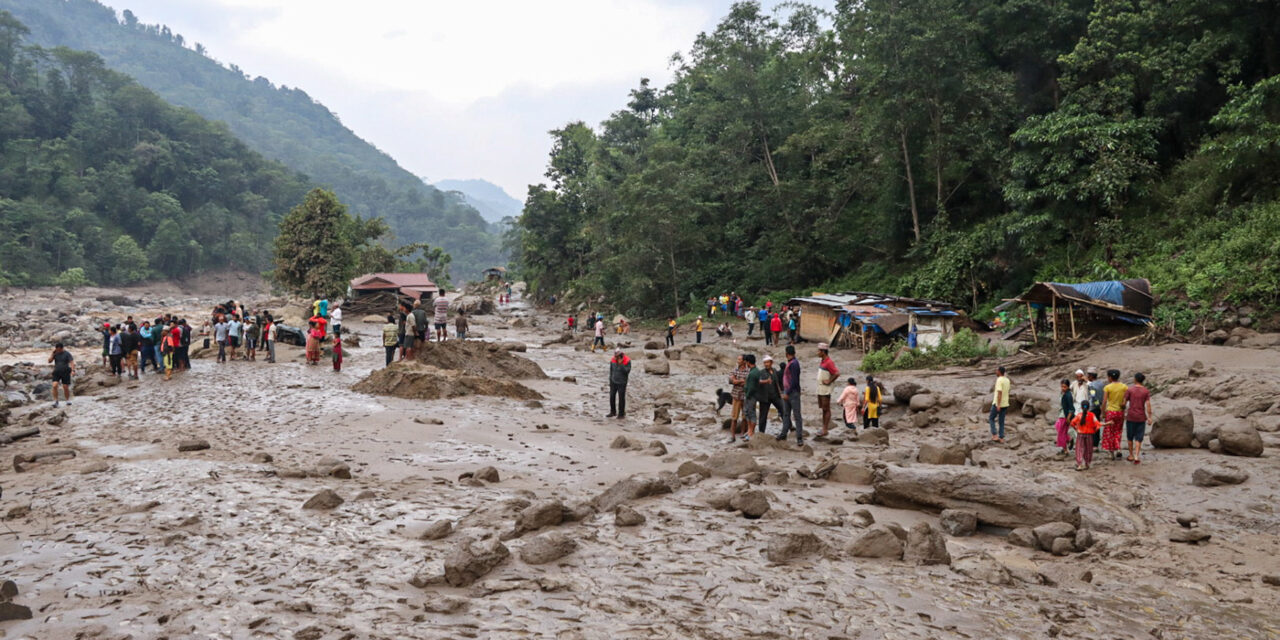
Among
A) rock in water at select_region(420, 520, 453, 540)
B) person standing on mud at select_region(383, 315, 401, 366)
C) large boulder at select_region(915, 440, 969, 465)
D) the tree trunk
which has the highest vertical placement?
the tree trunk

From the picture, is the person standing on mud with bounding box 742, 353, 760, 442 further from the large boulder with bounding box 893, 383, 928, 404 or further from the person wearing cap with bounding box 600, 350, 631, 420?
the large boulder with bounding box 893, 383, 928, 404

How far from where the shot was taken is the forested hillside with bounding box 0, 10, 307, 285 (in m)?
67.4

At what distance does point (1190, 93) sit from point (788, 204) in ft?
67.6

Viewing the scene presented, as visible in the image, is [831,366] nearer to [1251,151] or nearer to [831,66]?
[1251,151]

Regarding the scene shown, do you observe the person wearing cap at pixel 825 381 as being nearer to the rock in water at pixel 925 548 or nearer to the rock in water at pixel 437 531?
the rock in water at pixel 925 548

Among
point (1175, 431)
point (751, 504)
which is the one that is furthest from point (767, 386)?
point (1175, 431)

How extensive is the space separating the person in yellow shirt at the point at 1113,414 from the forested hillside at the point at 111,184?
7708 cm

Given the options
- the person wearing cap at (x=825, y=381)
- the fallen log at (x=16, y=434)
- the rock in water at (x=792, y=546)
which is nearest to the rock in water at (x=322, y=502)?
the rock in water at (x=792, y=546)

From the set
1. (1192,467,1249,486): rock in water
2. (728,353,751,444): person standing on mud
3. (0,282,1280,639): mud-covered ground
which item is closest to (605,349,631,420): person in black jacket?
(0,282,1280,639): mud-covered ground

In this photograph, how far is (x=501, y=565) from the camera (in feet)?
19.9

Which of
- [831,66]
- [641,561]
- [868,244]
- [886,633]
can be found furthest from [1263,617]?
[831,66]

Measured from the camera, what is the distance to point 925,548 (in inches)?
261

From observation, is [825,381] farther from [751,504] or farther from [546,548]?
[546,548]

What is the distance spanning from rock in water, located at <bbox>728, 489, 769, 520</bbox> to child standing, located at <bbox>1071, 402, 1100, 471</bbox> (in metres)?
6.16
